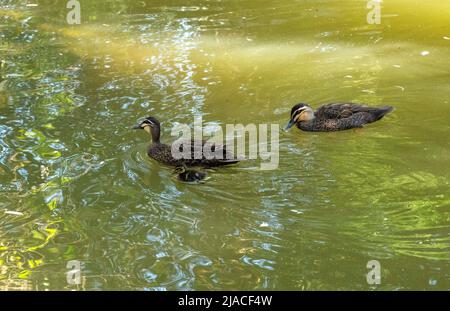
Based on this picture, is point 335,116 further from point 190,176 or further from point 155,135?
point 190,176

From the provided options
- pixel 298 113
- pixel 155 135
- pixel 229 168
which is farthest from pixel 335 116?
pixel 155 135

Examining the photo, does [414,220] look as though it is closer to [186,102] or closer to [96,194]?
[96,194]

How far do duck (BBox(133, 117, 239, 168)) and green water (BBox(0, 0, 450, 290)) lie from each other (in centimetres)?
11

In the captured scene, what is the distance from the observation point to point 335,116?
27.8 ft

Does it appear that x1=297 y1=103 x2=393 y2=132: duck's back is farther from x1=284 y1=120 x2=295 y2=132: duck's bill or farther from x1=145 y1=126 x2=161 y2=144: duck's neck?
x1=145 y1=126 x2=161 y2=144: duck's neck

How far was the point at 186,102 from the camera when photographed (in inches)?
367

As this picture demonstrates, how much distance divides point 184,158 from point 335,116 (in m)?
2.20

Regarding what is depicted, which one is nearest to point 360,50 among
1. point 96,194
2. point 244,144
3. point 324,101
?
point 324,101

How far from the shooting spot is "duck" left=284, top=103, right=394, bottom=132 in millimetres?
8312

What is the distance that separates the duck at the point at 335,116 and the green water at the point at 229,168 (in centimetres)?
12

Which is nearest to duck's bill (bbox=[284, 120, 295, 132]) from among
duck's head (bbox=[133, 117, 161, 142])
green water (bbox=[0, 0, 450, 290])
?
green water (bbox=[0, 0, 450, 290])

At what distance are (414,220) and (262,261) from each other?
4.98 ft

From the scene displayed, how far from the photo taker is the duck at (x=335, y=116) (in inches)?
327

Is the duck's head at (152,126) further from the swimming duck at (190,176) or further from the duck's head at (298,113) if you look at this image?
the duck's head at (298,113)
